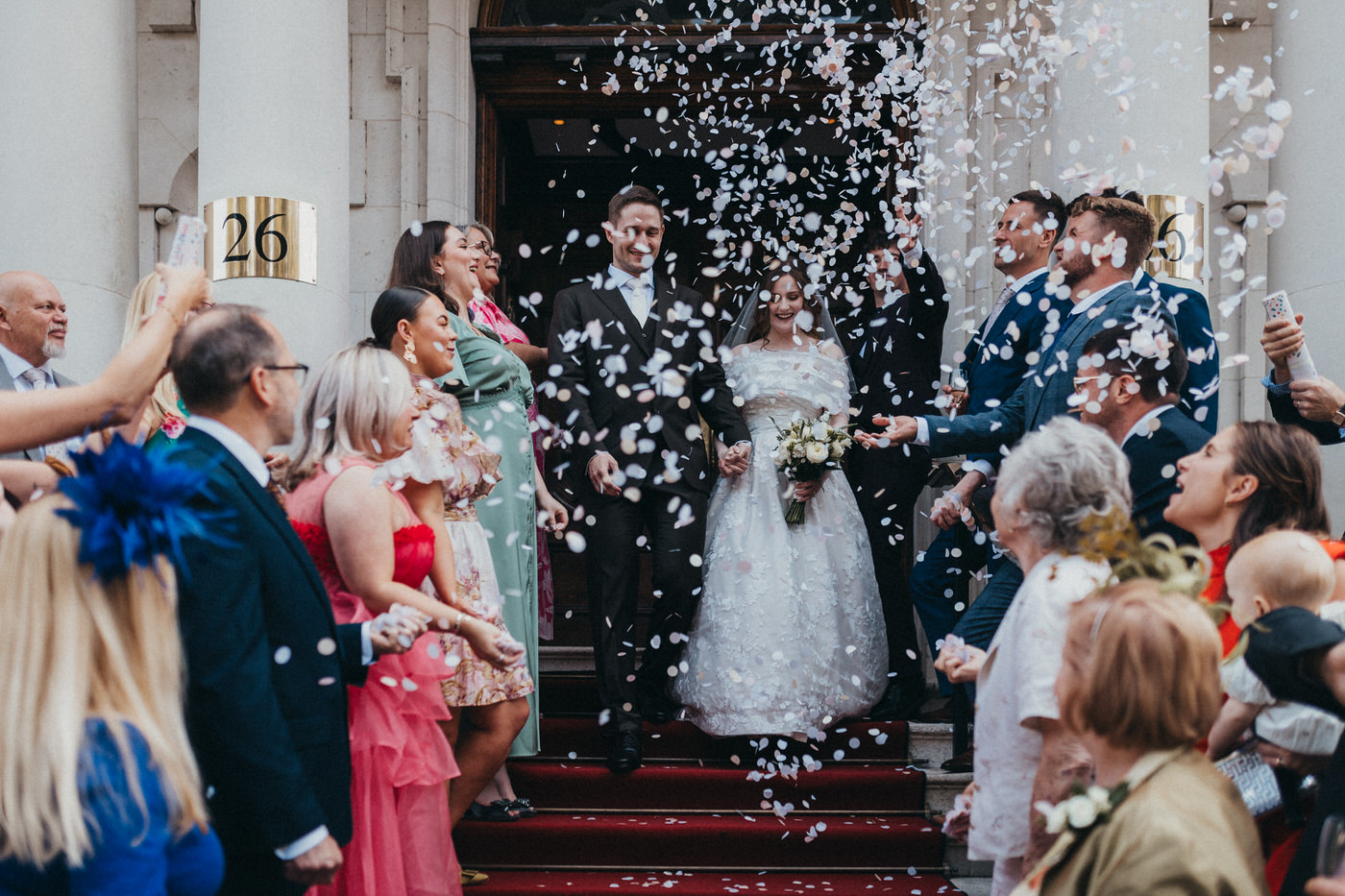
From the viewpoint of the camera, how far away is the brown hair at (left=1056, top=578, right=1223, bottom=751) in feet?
6.08

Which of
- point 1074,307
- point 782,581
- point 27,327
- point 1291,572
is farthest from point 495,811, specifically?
point 1291,572

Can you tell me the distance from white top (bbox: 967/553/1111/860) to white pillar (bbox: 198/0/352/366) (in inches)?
143

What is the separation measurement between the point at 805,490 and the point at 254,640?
130 inches

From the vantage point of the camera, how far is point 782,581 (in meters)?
Answer: 5.20

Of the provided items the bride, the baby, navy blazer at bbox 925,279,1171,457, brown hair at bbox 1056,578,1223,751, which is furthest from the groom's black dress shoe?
brown hair at bbox 1056,578,1223,751

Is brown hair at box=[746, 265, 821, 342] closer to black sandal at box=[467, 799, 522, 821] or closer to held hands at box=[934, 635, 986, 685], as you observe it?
black sandal at box=[467, 799, 522, 821]

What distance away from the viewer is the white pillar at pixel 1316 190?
502 cm

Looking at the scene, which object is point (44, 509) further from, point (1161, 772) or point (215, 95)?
point (215, 95)

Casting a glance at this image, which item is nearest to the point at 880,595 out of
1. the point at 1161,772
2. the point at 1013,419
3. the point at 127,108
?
the point at 1013,419

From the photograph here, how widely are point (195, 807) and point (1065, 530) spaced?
200 cm

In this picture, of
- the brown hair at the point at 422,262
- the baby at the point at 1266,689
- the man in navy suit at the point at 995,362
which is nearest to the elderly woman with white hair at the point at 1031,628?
the baby at the point at 1266,689

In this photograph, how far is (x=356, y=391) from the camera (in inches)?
127

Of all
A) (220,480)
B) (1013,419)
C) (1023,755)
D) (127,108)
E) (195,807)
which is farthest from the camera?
(127,108)

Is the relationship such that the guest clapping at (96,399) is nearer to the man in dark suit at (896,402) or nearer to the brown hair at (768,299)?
the brown hair at (768,299)
